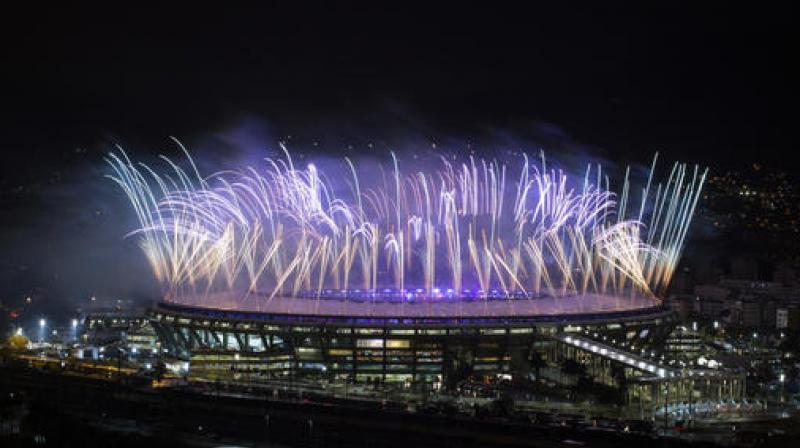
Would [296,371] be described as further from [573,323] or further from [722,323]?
[722,323]

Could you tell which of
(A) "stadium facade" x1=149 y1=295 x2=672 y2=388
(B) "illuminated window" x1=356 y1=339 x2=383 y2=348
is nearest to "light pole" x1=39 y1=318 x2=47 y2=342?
(A) "stadium facade" x1=149 y1=295 x2=672 y2=388

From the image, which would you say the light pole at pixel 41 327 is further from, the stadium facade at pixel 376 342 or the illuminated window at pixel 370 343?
the illuminated window at pixel 370 343

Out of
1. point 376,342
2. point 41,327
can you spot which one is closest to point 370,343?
point 376,342

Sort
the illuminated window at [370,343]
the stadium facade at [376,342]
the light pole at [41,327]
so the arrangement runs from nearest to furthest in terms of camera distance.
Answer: the stadium facade at [376,342], the illuminated window at [370,343], the light pole at [41,327]

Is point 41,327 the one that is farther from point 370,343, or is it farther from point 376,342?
point 376,342

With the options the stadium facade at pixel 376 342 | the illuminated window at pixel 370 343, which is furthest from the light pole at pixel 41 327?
the illuminated window at pixel 370 343

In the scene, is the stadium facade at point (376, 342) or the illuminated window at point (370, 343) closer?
the stadium facade at point (376, 342)

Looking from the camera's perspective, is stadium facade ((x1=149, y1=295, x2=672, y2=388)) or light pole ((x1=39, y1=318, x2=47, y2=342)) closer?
stadium facade ((x1=149, y1=295, x2=672, y2=388))

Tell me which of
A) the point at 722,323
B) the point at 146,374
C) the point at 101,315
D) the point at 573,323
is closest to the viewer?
the point at 146,374

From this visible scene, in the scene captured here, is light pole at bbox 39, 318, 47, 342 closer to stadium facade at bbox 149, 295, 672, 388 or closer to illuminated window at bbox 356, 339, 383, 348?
stadium facade at bbox 149, 295, 672, 388

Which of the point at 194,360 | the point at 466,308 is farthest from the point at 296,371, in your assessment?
the point at 466,308

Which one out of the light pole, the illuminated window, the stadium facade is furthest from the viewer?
the light pole
